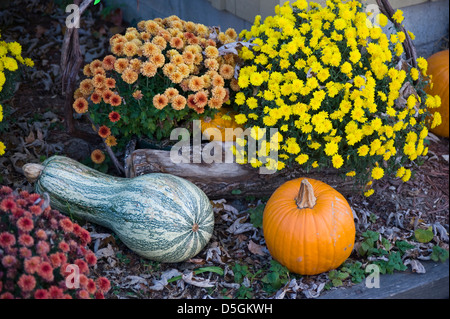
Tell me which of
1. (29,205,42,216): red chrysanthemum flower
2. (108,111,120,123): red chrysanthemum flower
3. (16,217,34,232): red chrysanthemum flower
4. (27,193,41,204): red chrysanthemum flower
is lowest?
(16,217,34,232): red chrysanthemum flower

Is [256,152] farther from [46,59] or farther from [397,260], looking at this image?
[46,59]

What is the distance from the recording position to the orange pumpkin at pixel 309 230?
8.71ft

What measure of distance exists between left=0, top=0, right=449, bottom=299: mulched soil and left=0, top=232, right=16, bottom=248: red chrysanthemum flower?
0.73 meters

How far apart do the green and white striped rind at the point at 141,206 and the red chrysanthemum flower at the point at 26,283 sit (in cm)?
79

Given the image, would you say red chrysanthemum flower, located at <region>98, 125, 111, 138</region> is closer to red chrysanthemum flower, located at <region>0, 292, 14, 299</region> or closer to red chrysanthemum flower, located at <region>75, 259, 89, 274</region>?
red chrysanthemum flower, located at <region>75, 259, 89, 274</region>

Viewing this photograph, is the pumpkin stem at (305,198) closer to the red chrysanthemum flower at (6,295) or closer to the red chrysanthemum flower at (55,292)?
the red chrysanthemum flower at (55,292)

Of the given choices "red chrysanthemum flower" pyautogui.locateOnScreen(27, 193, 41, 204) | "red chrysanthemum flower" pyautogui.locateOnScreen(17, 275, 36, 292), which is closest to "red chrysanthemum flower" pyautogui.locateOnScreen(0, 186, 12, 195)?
"red chrysanthemum flower" pyautogui.locateOnScreen(27, 193, 41, 204)

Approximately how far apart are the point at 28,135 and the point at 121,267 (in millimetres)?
1442

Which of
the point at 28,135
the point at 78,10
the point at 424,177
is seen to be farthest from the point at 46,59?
the point at 424,177

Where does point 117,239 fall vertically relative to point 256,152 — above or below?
below

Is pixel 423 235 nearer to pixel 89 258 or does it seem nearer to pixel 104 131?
pixel 89 258

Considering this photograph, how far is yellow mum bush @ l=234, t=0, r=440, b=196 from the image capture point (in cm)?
284

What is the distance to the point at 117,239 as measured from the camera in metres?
3.02

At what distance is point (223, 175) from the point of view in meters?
3.21
